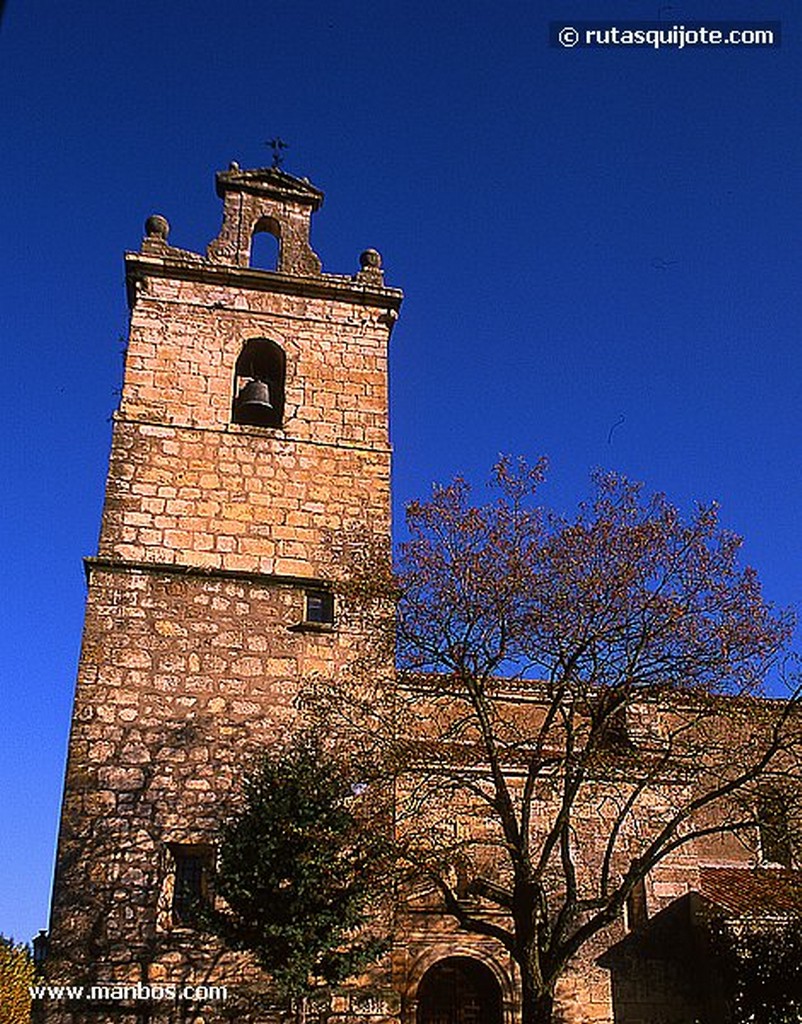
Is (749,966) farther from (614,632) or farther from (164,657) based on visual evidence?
(164,657)

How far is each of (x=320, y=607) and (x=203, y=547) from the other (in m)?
1.68

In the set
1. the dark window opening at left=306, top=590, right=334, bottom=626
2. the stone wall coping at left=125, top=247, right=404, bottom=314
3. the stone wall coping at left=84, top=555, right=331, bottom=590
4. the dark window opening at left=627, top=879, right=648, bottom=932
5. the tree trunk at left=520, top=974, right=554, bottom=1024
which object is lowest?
the tree trunk at left=520, top=974, right=554, bottom=1024

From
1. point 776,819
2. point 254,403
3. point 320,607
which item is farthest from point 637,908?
point 254,403

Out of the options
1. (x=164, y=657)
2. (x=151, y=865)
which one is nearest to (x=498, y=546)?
(x=164, y=657)

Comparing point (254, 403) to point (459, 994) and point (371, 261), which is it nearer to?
point (371, 261)

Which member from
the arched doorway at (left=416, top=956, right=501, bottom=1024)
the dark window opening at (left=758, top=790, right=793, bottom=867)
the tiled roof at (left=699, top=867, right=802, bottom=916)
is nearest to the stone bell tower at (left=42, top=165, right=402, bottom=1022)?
the arched doorway at (left=416, top=956, right=501, bottom=1024)

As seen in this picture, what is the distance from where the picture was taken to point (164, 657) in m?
11.9

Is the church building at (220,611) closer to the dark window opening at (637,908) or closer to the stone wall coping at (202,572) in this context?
the stone wall coping at (202,572)

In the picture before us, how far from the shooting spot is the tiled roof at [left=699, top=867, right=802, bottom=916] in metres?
11.4

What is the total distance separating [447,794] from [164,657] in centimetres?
377

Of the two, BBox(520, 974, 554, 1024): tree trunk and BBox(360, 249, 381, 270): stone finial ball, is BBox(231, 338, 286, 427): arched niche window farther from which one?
BBox(520, 974, 554, 1024): tree trunk

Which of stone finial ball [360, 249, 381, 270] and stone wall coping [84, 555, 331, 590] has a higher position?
stone finial ball [360, 249, 381, 270]

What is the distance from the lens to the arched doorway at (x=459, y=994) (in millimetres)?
12250

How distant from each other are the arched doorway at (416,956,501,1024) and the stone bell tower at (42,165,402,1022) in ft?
10.1
